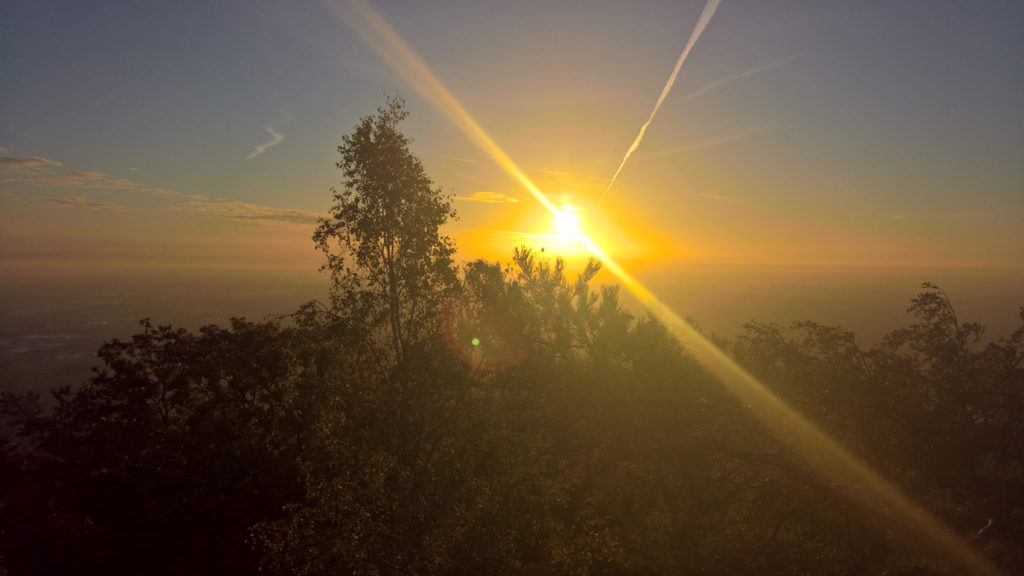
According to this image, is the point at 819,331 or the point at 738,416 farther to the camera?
the point at 819,331

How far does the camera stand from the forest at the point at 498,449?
12336 mm

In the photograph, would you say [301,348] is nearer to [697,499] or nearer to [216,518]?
[216,518]

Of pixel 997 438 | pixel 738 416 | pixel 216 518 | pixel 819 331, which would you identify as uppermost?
pixel 819 331

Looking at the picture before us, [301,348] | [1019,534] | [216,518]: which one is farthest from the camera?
[216,518]

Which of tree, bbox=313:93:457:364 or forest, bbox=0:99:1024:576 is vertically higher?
tree, bbox=313:93:457:364

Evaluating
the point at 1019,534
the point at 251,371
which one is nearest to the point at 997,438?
the point at 1019,534

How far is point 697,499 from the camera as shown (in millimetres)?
14875

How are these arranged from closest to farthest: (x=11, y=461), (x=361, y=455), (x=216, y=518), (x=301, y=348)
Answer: (x=361, y=455)
(x=301, y=348)
(x=216, y=518)
(x=11, y=461)

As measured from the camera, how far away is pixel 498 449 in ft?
43.6

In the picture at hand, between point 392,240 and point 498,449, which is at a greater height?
point 392,240

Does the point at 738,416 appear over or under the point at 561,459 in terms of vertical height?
over

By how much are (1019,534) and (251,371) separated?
102 feet

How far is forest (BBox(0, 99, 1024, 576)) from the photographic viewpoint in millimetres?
12336

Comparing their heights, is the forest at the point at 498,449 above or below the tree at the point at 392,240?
below
